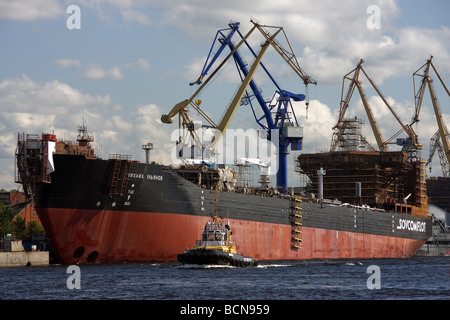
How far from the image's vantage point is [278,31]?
9238 centimetres

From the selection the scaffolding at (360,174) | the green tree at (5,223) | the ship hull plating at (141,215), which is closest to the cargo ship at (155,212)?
the ship hull plating at (141,215)

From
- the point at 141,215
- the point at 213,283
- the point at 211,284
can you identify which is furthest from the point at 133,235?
the point at 211,284

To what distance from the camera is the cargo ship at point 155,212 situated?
6206 cm

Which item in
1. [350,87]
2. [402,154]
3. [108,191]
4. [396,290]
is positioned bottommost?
[396,290]

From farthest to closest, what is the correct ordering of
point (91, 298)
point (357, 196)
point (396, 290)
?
point (357, 196) < point (396, 290) < point (91, 298)

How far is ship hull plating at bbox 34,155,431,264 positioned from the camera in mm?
62031

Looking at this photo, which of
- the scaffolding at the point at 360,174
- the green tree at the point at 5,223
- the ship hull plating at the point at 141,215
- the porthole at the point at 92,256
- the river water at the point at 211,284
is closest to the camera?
the river water at the point at 211,284

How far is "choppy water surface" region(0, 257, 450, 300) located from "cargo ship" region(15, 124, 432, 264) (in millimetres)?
3552

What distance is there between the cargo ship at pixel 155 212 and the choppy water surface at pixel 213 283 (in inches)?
140

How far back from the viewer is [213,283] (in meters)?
47.2

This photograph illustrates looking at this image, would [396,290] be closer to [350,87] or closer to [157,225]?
[157,225]

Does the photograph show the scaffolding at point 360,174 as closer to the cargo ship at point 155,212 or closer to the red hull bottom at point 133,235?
the cargo ship at point 155,212
